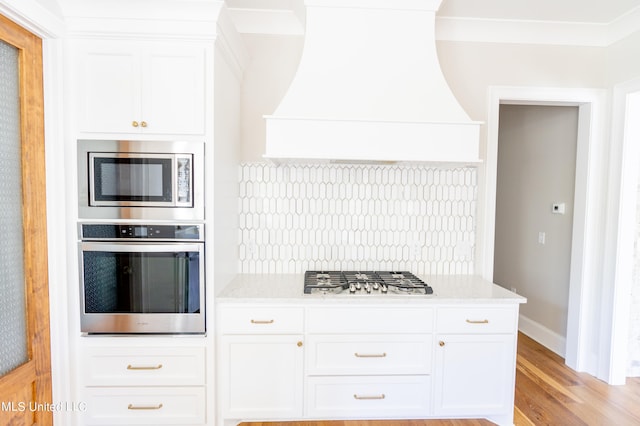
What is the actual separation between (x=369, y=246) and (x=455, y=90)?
132cm

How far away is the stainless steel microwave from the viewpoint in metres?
1.75

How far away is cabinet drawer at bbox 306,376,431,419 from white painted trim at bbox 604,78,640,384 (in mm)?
1656

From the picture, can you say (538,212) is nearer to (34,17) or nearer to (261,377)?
(261,377)

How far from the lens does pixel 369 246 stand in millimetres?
2510

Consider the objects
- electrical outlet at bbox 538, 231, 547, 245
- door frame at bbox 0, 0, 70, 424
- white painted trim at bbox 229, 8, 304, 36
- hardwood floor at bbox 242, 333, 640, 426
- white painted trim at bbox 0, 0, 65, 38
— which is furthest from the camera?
electrical outlet at bbox 538, 231, 547, 245

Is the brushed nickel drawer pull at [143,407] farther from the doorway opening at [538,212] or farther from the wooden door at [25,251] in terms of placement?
the doorway opening at [538,212]

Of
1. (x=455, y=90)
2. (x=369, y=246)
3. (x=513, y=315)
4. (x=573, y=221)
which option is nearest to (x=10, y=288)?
(x=369, y=246)

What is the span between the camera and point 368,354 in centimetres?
195

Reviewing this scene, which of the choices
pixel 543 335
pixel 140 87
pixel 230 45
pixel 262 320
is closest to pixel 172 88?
pixel 140 87

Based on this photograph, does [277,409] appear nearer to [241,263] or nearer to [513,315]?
[241,263]

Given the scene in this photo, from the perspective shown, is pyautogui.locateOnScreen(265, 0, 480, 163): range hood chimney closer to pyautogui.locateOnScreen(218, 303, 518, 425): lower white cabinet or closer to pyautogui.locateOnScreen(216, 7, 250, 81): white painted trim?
pyautogui.locateOnScreen(216, 7, 250, 81): white painted trim

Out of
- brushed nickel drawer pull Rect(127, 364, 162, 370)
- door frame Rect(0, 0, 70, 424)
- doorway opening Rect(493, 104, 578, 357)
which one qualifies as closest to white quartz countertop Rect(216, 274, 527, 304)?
brushed nickel drawer pull Rect(127, 364, 162, 370)

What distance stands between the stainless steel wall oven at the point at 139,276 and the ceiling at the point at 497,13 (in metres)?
1.54

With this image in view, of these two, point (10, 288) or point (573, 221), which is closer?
point (10, 288)
